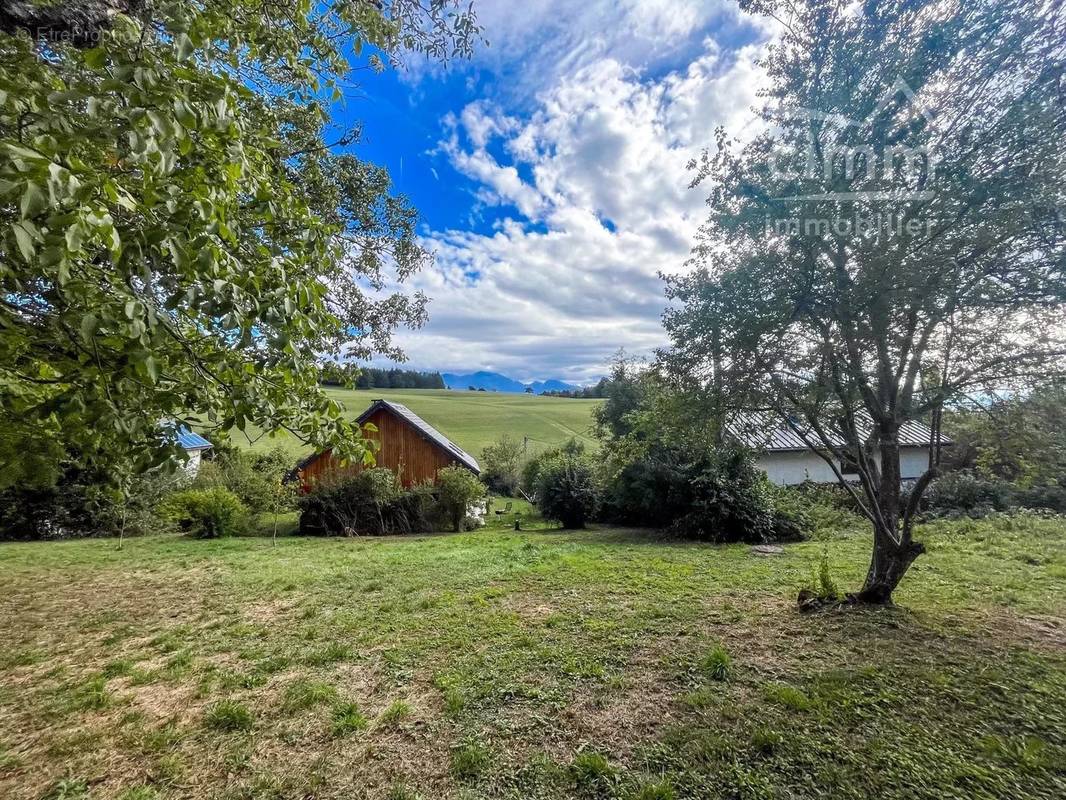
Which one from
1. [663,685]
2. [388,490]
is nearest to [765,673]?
[663,685]

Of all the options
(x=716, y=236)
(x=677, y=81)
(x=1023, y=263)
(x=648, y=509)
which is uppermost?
(x=677, y=81)

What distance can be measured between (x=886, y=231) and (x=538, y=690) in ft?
16.4

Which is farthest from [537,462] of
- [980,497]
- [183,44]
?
[183,44]

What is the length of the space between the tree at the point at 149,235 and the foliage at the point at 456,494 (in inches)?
462

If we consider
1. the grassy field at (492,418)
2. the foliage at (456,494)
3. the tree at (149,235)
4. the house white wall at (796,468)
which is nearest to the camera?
the tree at (149,235)

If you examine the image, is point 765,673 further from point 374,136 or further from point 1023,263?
point 374,136

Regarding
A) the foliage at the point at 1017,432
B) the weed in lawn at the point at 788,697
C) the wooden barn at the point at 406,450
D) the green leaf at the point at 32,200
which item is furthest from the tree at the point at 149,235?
the wooden barn at the point at 406,450

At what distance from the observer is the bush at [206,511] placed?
43.5 ft

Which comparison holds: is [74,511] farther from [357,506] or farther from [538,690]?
[538,690]

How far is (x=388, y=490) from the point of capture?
14883 mm

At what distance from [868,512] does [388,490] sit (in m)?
13.3

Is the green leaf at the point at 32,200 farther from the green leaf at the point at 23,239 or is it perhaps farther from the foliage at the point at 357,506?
the foliage at the point at 357,506

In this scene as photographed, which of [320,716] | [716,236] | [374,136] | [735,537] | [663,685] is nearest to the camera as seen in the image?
[320,716]

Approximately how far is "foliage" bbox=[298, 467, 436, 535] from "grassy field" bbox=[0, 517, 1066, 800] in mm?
7493
